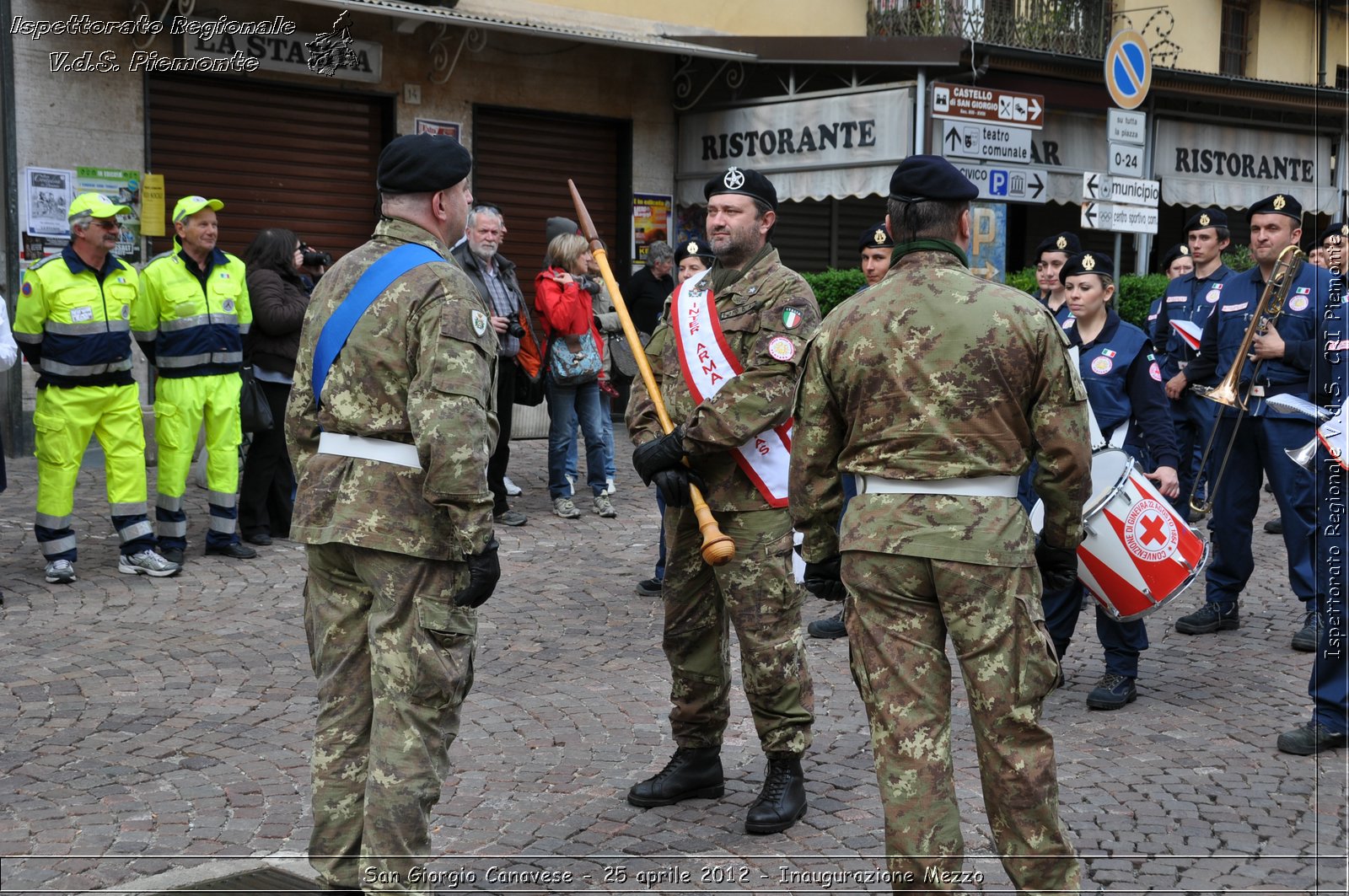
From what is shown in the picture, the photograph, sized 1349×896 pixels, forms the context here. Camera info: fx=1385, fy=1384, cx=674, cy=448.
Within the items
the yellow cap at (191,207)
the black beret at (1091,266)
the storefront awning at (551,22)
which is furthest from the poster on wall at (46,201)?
the black beret at (1091,266)

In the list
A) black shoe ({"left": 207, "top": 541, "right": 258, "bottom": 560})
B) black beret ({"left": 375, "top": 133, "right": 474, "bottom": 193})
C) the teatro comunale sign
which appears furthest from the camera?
the teatro comunale sign

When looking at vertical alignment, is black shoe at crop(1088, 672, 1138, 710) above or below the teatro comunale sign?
below

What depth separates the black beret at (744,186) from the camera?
4.83m

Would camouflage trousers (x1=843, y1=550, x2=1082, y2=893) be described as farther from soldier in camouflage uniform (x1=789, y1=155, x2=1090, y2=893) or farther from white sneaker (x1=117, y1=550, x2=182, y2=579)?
white sneaker (x1=117, y1=550, x2=182, y2=579)

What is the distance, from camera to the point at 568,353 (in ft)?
32.9

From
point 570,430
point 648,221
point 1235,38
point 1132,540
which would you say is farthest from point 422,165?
point 1235,38

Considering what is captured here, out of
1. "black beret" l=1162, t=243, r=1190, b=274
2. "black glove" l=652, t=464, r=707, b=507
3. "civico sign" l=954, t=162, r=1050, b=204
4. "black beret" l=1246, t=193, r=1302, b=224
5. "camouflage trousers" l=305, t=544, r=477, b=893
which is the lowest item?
"camouflage trousers" l=305, t=544, r=477, b=893

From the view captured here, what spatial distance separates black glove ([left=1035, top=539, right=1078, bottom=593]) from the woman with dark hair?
6.17 m

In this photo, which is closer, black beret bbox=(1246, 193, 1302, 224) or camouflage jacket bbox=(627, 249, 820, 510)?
camouflage jacket bbox=(627, 249, 820, 510)

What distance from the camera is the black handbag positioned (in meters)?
8.57

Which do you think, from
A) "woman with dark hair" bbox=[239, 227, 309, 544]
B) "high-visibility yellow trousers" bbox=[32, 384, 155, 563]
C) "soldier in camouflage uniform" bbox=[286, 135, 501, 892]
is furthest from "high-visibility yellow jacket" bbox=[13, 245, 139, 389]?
"soldier in camouflage uniform" bbox=[286, 135, 501, 892]

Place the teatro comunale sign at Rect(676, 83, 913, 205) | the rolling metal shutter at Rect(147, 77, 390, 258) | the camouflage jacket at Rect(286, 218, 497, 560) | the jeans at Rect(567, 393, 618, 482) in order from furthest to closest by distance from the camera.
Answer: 1. the teatro comunale sign at Rect(676, 83, 913, 205)
2. the rolling metal shutter at Rect(147, 77, 390, 258)
3. the jeans at Rect(567, 393, 618, 482)
4. the camouflage jacket at Rect(286, 218, 497, 560)

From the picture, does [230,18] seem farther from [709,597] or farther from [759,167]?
[709,597]

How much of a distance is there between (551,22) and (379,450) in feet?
36.7
